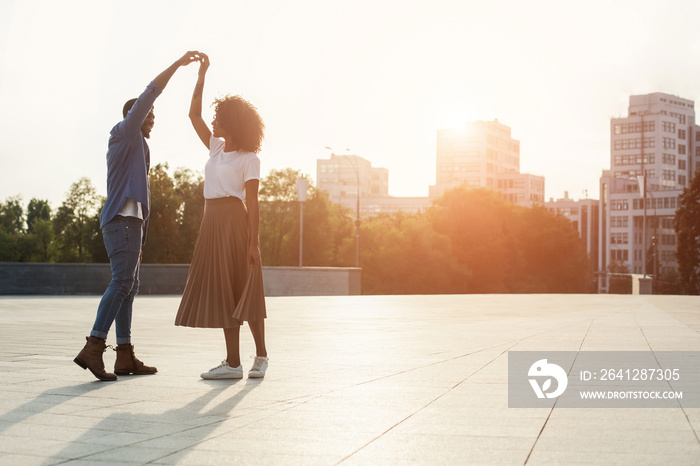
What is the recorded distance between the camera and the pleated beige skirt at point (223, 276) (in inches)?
218

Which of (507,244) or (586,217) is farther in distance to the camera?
(586,217)

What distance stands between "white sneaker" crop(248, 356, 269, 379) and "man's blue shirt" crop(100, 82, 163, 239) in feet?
4.29

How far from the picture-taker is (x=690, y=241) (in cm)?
5953

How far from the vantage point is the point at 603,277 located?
140125 mm

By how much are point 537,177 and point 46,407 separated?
609ft

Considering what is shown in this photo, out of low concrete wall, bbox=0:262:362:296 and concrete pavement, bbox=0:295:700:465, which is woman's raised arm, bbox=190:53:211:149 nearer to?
concrete pavement, bbox=0:295:700:465

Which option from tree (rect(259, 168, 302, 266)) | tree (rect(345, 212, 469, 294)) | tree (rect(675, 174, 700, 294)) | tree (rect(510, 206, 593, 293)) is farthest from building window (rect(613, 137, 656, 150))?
tree (rect(259, 168, 302, 266))

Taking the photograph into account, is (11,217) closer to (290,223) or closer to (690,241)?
(290,223)

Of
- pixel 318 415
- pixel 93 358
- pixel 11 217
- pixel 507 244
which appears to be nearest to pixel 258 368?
pixel 93 358

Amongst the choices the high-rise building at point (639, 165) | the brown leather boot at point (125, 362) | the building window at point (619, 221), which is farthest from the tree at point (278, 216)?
the building window at point (619, 221)

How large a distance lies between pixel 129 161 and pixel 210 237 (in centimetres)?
77

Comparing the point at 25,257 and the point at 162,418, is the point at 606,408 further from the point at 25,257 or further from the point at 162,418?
the point at 25,257

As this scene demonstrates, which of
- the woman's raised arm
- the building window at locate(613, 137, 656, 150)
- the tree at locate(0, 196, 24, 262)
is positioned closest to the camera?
the woman's raised arm

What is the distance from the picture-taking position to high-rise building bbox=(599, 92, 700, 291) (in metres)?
135
